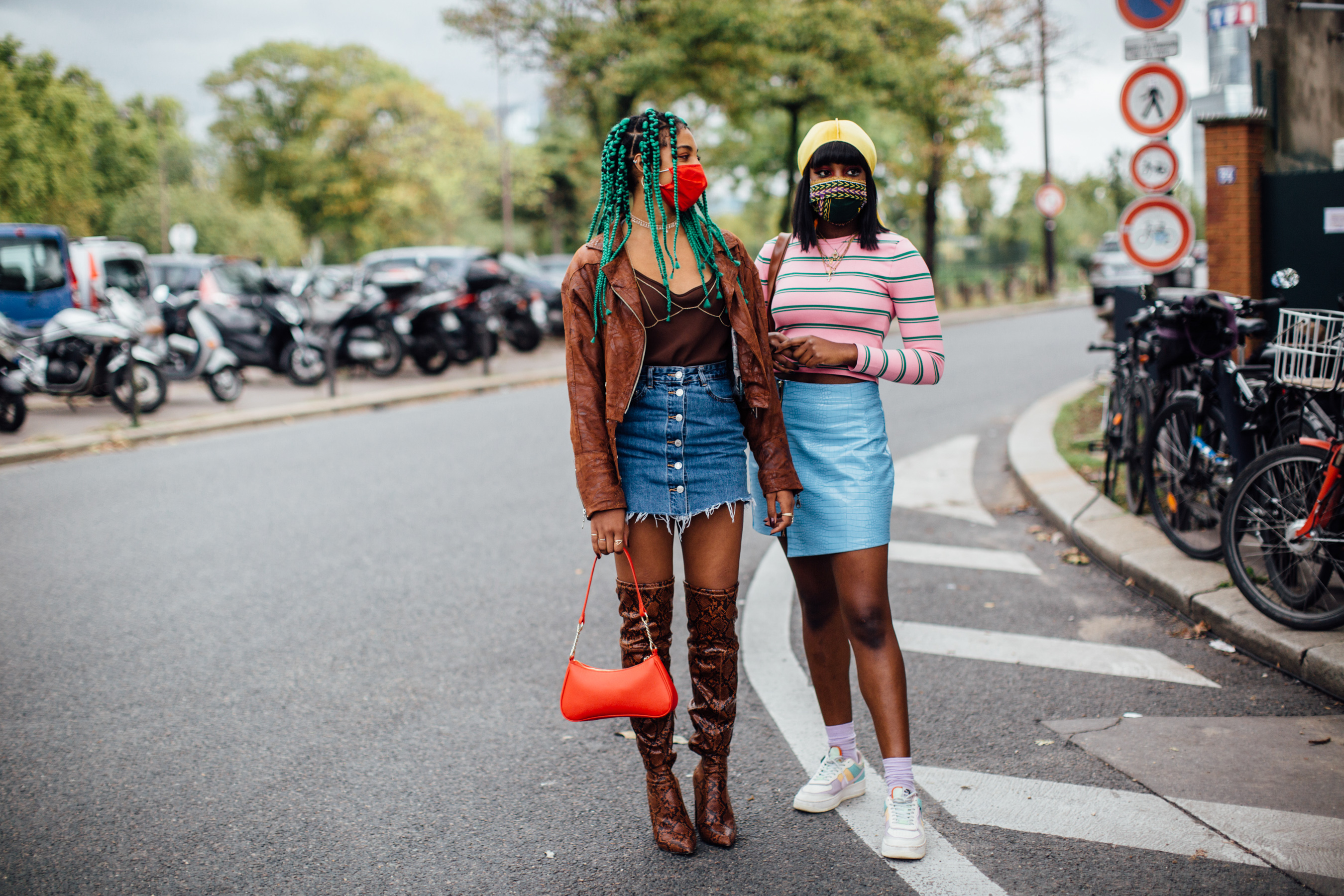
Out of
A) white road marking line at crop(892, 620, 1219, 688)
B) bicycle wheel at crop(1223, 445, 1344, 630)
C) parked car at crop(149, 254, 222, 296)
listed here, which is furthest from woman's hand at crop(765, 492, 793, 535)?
parked car at crop(149, 254, 222, 296)

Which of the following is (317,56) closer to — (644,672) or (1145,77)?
(1145,77)

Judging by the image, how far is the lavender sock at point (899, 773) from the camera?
9.79ft

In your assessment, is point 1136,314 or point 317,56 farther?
point 317,56

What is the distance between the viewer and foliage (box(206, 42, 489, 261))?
49.5 metres

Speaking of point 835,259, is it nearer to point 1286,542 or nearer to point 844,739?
point 844,739

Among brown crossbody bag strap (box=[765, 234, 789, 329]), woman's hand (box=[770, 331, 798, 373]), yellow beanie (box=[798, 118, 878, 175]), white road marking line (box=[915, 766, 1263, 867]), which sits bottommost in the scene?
white road marking line (box=[915, 766, 1263, 867])

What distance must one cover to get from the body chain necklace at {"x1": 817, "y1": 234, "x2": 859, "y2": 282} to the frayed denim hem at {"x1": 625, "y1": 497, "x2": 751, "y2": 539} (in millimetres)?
679

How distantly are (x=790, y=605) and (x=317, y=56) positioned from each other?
59.5 m

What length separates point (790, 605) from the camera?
17.1 ft

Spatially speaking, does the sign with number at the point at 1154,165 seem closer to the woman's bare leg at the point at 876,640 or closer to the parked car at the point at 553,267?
the woman's bare leg at the point at 876,640

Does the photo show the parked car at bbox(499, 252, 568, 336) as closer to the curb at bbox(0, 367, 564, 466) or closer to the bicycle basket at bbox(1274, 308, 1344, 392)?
the curb at bbox(0, 367, 564, 466)

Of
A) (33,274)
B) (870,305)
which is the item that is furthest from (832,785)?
(33,274)

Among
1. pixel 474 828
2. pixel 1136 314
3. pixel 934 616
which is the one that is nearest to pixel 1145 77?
pixel 1136 314

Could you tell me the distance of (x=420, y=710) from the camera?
4129 mm
